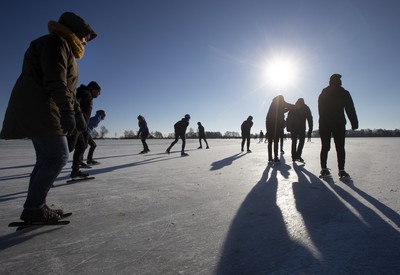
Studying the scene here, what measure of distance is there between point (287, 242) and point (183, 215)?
97 cm

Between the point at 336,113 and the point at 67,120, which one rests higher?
the point at 336,113

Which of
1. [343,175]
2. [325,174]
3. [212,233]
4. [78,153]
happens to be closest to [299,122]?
[325,174]

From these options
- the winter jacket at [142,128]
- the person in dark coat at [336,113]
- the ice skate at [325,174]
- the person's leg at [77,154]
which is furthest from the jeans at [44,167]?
the winter jacket at [142,128]

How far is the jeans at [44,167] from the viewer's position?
1982 mm

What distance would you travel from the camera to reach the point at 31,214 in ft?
6.45

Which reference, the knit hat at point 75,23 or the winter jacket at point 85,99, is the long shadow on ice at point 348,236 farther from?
the winter jacket at point 85,99

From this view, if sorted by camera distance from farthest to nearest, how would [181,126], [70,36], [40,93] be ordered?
[181,126]
[70,36]
[40,93]

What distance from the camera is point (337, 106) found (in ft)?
14.5

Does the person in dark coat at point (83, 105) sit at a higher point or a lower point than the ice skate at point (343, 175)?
higher

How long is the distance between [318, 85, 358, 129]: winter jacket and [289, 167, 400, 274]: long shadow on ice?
6.55 feet

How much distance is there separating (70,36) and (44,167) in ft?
3.76

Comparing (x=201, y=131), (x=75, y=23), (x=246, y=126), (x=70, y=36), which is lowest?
(x=201, y=131)

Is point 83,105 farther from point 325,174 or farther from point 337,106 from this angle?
point 337,106

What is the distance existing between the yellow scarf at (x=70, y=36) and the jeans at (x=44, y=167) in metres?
0.80
